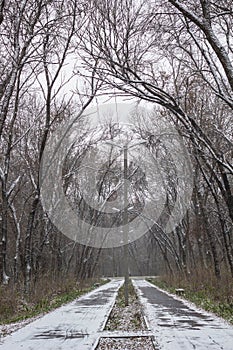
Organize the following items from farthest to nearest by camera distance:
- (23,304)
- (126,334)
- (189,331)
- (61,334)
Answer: (23,304) < (189,331) < (61,334) < (126,334)

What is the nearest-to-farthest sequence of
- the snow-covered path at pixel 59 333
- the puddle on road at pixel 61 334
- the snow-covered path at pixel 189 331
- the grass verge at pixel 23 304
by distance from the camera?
1. the snow-covered path at pixel 189 331
2. the snow-covered path at pixel 59 333
3. the puddle on road at pixel 61 334
4. the grass verge at pixel 23 304

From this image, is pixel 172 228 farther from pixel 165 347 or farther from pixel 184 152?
pixel 165 347

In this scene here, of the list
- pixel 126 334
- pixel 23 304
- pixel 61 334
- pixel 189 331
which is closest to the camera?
pixel 126 334

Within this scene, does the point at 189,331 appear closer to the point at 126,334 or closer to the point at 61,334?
the point at 126,334

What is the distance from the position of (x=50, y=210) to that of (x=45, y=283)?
589 centimetres

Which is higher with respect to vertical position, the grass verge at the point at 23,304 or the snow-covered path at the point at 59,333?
the grass verge at the point at 23,304

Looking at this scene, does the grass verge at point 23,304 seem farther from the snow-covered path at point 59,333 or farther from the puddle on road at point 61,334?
the puddle on road at point 61,334

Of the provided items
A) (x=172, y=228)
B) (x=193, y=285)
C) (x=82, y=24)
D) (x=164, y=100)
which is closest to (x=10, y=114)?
(x=82, y=24)

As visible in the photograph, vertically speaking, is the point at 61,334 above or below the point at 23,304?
below

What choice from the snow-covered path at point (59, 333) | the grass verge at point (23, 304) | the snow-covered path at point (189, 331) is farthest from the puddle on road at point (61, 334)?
the grass verge at point (23, 304)

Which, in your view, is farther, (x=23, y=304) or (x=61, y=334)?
(x=23, y=304)

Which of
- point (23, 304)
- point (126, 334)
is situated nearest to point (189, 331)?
point (126, 334)

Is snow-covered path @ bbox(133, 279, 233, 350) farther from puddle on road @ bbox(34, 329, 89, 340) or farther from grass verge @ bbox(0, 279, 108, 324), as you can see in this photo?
grass verge @ bbox(0, 279, 108, 324)

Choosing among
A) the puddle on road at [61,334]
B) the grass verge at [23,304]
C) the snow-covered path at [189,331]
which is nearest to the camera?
the snow-covered path at [189,331]
